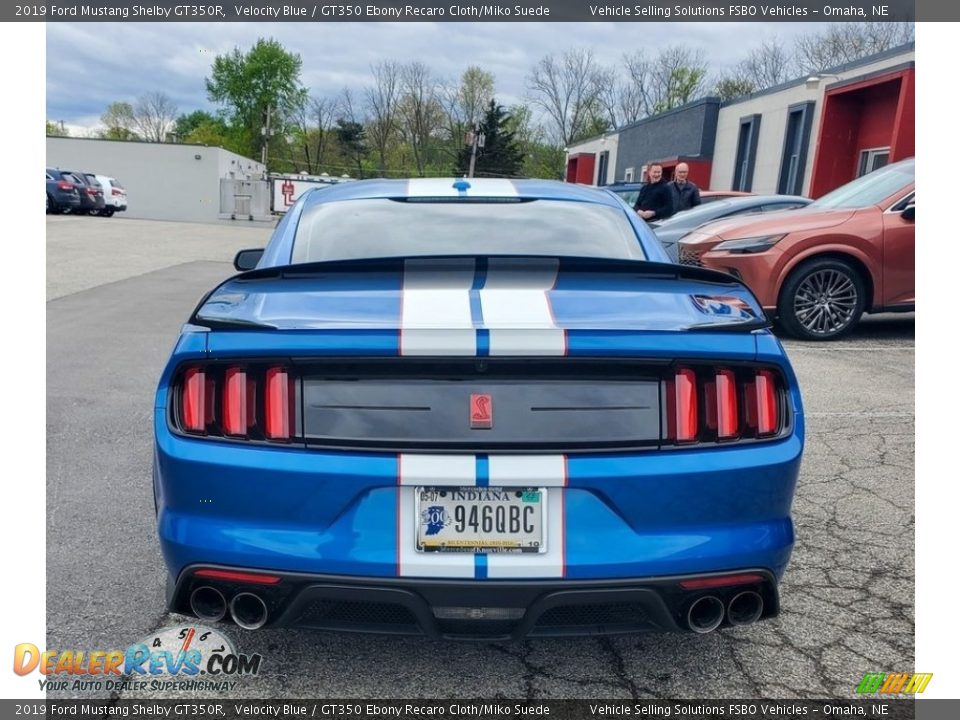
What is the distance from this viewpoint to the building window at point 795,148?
21.6 metres

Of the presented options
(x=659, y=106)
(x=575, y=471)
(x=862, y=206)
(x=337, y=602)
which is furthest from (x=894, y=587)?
(x=659, y=106)

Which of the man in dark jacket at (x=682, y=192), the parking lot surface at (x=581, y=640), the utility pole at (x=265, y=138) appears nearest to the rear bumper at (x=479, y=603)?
the parking lot surface at (x=581, y=640)

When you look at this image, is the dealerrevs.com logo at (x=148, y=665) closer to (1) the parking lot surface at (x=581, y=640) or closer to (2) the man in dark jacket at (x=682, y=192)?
(1) the parking lot surface at (x=581, y=640)

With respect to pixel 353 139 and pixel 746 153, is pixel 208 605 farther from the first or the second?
pixel 353 139

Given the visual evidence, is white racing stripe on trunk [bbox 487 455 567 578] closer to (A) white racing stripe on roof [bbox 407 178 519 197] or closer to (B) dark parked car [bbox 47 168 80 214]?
(A) white racing stripe on roof [bbox 407 178 519 197]

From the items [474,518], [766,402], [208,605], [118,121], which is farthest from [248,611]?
[118,121]

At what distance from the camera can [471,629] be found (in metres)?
2.15

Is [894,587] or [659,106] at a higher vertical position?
[659,106]

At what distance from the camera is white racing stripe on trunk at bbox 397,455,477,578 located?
6.75 ft

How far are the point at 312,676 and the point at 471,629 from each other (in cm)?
64

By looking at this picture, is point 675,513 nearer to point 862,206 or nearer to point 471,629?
point 471,629

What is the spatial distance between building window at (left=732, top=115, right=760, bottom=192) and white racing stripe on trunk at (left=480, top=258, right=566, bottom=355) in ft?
82.4

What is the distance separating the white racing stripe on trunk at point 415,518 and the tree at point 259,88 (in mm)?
77760

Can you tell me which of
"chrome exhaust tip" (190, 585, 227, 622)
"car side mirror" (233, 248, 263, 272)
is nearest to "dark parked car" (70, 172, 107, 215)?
"car side mirror" (233, 248, 263, 272)
